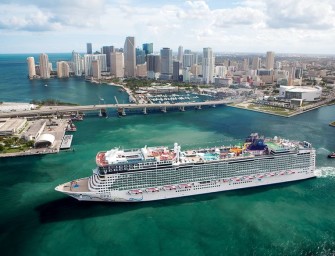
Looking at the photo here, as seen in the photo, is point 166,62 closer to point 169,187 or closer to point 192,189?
point 192,189

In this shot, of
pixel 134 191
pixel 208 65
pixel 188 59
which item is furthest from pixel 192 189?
pixel 188 59

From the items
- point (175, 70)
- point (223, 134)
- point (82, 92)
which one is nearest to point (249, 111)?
point (223, 134)

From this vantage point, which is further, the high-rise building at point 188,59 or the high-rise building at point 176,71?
the high-rise building at point 188,59

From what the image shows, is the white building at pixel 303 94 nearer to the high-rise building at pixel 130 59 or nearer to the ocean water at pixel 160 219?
the ocean water at pixel 160 219

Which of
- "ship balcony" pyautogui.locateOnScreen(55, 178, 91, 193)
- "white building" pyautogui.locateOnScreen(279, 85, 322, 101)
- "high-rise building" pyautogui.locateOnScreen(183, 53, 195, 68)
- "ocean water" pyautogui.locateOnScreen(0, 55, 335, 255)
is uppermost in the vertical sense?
"high-rise building" pyautogui.locateOnScreen(183, 53, 195, 68)

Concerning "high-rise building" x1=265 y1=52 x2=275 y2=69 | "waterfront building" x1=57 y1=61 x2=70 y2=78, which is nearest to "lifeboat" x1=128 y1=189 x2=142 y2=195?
"waterfront building" x1=57 y1=61 x2=70 y2=78

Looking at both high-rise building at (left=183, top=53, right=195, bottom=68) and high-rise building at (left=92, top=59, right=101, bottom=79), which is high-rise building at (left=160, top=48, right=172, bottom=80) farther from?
high-rise building at (left=92, top=59, right=101, bottom=79)

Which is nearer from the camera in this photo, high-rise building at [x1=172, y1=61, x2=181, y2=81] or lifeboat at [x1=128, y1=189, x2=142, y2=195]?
lifeboat at [x1=128, y1=189, x2=142, y2=195]

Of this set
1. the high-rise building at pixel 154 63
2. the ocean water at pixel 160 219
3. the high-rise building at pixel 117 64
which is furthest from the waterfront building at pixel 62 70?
the ocean water at pixel 160 219

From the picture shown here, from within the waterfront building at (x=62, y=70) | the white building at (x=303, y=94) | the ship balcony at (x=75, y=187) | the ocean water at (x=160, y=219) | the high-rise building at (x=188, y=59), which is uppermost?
the high-rise building at (x=188, y=59)
